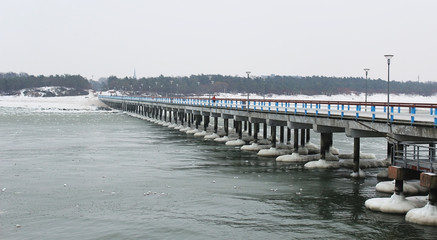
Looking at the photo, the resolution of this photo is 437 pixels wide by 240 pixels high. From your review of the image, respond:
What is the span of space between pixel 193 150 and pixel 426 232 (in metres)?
28.2

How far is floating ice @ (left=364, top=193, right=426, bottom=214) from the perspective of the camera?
20766mm

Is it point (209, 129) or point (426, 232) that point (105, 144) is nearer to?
point (209, 129)

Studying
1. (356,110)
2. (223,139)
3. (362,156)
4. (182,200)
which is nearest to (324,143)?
(362,156)

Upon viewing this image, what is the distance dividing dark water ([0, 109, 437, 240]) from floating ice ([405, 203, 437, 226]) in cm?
32

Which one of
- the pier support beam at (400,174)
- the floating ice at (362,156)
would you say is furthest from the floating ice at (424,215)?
the floating ice at (362,156)

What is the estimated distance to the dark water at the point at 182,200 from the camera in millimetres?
18562

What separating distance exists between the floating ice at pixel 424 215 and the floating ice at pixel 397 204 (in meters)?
1.05

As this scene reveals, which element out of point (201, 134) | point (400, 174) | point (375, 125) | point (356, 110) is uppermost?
point (356, 110)

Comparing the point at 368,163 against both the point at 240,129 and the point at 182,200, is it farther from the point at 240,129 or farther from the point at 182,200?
the point at 240,129

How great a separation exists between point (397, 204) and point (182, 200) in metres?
8.67

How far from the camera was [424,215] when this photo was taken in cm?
1914

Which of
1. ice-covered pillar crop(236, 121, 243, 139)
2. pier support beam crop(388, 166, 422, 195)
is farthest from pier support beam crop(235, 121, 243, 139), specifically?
pier support beam crop(388, 166, 422, 195)

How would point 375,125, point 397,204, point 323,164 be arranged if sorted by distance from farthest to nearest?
point 323,164 → point 375,125 → point 397,204

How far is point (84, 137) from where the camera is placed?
57438 millimetres
